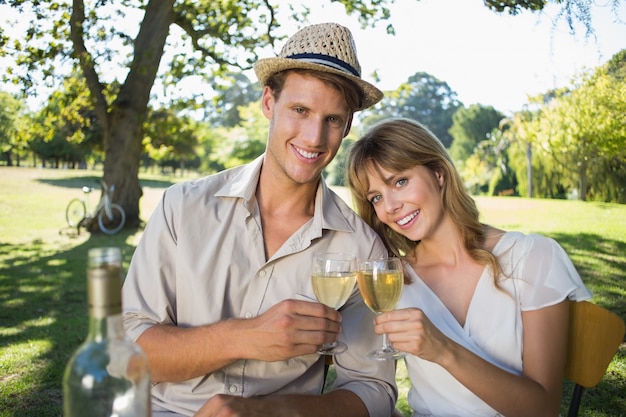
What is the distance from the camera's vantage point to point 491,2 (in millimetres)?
6621

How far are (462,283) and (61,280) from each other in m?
8.59

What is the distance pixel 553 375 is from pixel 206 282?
1.44 metres

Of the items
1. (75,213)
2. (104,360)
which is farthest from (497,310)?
(75,213)

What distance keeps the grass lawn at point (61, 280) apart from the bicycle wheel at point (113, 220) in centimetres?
24

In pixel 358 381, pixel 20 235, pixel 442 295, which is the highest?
pixel 442 295

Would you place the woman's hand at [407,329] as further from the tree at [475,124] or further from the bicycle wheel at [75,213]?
the tree at [475,124]

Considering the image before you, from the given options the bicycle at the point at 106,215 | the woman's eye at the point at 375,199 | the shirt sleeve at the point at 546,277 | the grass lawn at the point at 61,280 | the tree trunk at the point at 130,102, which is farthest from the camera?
the bicycle at the point at 106,215

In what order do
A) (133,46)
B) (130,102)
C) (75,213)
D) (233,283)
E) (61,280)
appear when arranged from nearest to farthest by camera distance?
(233,283) < (61,280) < (133,46) < (130,102) < (75,213)

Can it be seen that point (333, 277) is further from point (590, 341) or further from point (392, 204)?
point (590, 341)

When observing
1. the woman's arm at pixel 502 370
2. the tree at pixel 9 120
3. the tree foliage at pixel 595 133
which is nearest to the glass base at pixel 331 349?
the woman's arm at pixel 502 370

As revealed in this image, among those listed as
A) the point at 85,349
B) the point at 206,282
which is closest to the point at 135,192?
the point at 206,282

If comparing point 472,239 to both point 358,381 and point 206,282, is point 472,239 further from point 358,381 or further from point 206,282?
point 206,282

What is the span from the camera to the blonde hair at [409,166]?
2.61 metres

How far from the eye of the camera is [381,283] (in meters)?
1.98
